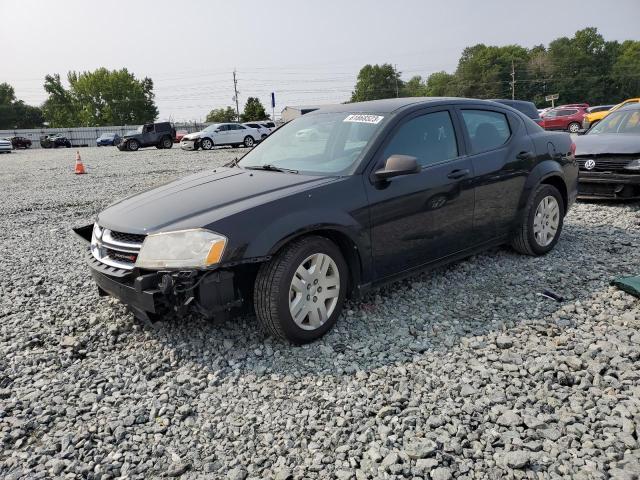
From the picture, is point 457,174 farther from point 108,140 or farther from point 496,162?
point 108,140

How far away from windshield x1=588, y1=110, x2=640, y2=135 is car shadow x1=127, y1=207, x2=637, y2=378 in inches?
156

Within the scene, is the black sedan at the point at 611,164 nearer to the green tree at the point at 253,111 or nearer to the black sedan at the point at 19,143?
the black sedan at the point at 19,143

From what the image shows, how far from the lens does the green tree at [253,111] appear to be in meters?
70.5

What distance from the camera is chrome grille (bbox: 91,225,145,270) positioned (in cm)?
Result: 326

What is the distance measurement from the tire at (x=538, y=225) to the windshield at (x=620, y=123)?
380 centimetres

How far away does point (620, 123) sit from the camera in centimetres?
826

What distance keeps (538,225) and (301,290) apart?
2995 mm

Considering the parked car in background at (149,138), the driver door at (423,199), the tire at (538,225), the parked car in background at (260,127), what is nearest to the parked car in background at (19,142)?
the parked car in background at (149,138)

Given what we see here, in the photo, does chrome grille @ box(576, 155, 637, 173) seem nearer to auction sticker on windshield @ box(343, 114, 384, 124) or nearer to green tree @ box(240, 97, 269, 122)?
auction sticker on windshield @ box(343, 114, 384, 124)

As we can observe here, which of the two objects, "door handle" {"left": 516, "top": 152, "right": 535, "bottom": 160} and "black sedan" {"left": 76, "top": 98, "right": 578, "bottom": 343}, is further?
"door handle" {"left": 516, "top": 152, "right": 535, "bottom": 160}

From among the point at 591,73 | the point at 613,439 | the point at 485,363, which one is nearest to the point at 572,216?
the point at 485,363

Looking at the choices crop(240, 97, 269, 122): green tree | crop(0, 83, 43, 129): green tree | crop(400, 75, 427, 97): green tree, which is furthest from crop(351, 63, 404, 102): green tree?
crop(0, 83, 43, 129): green tree

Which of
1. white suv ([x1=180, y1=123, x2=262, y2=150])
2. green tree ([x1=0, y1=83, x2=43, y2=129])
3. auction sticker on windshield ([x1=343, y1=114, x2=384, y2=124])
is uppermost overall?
green tree ([x1=0, y1=83, x2=43, y2=129])

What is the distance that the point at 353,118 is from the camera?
414cm
